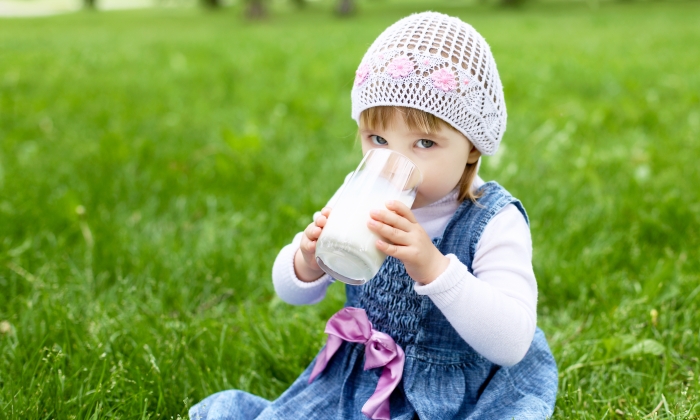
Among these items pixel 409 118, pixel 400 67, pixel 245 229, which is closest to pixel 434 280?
pixel 409 118

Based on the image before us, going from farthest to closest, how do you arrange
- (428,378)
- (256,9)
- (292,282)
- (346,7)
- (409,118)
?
(346,7) → (256,9) → (292,282) → (428,378) → (409,118)

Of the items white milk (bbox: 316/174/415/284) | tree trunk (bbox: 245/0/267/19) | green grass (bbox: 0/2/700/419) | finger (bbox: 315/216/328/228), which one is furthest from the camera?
tree trunk (bbox: 245/0/267/19)

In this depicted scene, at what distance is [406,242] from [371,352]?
40 cm

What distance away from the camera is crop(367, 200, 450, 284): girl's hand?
134cm

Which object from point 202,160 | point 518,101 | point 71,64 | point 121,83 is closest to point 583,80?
point 518,101

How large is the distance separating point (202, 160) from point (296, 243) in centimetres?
211

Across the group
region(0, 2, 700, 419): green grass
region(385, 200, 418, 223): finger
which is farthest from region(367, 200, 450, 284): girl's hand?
region(0, 2, 700, 419): green grass

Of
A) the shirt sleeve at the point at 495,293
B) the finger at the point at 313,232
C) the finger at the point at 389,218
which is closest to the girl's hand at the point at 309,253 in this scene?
the finger at the point at 313,232

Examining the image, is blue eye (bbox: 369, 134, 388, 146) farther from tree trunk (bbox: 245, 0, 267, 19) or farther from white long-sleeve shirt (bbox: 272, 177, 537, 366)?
tree trunk (bbox: 245, 0, 267, 19)

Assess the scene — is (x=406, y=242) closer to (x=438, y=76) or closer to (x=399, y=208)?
(x=399, y=208)

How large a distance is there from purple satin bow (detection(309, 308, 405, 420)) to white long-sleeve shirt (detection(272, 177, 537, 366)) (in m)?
0.23

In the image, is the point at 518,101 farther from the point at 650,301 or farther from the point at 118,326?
the point at 118,326

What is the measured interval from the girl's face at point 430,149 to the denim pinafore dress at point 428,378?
0.11 m

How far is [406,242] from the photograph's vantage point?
1.38 metres
